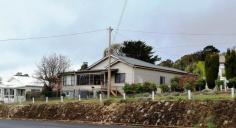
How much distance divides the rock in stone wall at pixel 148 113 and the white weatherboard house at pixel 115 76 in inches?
741

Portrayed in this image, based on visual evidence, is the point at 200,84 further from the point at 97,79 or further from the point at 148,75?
the point at 97,79

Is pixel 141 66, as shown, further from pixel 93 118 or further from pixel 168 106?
pixel 168 106

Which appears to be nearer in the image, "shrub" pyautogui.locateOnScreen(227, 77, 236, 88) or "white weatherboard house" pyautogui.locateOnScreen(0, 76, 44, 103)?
"shrub" pyautogui.locateOnScreen(227, 77, 236, 88)

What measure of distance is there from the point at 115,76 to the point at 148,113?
34.9 metres

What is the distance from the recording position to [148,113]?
123 feet

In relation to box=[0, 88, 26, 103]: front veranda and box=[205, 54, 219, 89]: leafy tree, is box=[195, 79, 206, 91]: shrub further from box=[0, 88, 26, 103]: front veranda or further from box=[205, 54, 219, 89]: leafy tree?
box=[0, 88, 26, 103]: front veranda

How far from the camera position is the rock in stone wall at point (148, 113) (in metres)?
31.8

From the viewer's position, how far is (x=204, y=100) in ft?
113

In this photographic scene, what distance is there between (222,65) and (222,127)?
67.9ft

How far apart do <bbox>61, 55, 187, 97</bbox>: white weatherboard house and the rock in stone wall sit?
61.7 ft

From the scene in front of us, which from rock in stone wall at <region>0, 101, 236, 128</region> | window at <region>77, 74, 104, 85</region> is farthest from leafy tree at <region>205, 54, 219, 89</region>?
window at <region>77, 74, 104, 85</region>

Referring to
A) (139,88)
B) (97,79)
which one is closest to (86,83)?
(97,79)

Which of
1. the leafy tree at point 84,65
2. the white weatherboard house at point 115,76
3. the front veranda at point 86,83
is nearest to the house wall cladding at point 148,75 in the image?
the white weatherboard house at point 115,76

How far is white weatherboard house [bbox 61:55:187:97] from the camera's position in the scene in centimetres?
7031
